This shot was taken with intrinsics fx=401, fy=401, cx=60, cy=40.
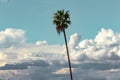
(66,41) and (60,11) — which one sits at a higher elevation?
(60,11)

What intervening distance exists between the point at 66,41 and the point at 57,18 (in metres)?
7.21

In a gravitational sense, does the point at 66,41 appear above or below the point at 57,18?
below

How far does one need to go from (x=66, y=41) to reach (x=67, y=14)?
7594 mm

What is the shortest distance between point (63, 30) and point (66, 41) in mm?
3242

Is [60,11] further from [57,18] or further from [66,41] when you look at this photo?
[66,41]

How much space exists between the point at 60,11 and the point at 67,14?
7.33 ft

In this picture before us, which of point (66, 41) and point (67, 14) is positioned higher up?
point (67, 14)

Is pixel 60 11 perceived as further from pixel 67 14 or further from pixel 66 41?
pixel 66 41

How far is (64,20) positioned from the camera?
102m

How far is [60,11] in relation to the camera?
103m

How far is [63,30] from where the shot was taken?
10044cm

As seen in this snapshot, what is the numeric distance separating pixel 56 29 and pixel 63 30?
6.01 feet

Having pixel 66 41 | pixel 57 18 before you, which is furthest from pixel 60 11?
pixel 66 41
